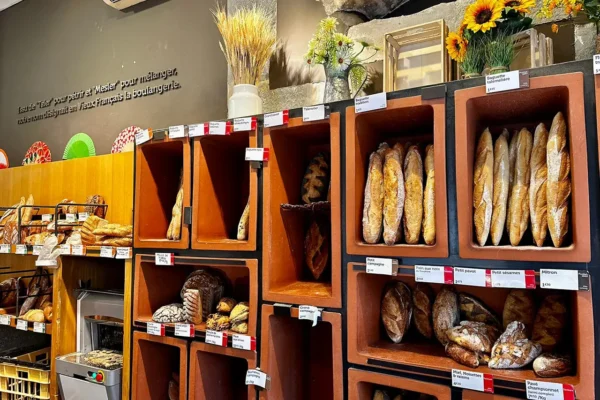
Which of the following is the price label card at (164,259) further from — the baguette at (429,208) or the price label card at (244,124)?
the baguette at (429,208)

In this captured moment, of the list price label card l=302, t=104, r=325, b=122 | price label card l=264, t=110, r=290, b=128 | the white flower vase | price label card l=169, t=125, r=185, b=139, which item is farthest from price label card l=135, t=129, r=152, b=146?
price label card l=302, t=104, r=325, b=122

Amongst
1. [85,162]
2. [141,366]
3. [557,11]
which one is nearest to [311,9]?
[557,11]

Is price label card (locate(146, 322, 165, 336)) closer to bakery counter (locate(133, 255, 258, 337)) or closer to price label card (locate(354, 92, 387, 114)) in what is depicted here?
bakery counter (locate(133, 255, 258, 337))

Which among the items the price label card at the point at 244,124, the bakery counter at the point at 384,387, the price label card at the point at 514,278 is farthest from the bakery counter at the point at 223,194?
the price label card at the point at 514,278

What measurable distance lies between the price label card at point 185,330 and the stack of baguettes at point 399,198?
2.80 ft

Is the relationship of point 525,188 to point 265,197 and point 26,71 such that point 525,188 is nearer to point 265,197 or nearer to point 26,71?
point 265,197

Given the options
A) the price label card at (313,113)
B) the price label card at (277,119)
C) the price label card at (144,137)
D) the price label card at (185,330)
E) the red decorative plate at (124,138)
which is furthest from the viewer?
the red decorative plate at (124,138)

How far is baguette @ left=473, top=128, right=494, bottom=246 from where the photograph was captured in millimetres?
1319

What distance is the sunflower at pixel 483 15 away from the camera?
1401 millimetres

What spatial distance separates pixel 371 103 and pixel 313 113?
9.1 inches

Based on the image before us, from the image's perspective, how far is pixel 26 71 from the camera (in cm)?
393

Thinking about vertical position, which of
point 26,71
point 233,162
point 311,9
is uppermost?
point 26,71

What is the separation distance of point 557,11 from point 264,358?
171 centimetres

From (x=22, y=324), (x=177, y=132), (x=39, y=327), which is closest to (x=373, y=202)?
(x=177, y=132)
